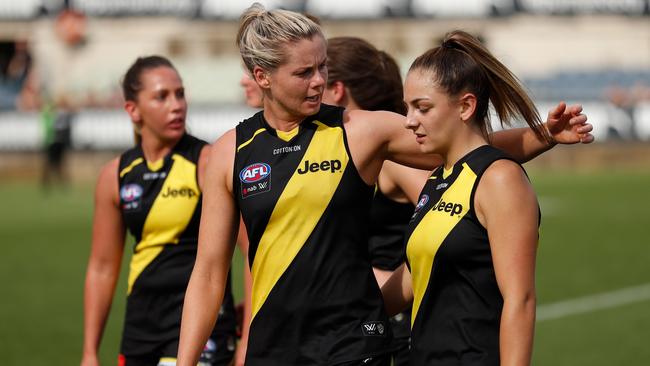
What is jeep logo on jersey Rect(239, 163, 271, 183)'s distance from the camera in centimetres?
421

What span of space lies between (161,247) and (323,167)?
1722 mm

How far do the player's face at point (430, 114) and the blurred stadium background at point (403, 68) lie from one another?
1.93 meters

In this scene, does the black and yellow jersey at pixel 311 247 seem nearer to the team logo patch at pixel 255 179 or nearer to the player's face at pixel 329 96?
the team logo patch at pixel 255 179

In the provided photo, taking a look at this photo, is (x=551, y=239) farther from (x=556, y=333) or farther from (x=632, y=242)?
(x=556, y=333)

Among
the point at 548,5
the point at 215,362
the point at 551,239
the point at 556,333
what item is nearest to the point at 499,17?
the point at 548,5

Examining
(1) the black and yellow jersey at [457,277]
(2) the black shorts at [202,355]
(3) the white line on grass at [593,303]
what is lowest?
(3) the white line on grass at [593,303]

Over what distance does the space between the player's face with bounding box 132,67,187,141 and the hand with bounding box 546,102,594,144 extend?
2.19 meters

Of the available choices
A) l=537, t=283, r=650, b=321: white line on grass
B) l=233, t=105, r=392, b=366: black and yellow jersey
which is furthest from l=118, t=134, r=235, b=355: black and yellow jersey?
l=537, t=283, r=650, b=321: white line on grass

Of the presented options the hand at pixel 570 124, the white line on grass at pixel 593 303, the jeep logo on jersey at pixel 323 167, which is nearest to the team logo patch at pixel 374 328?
the jeep logo on jersey at pixel 323 167

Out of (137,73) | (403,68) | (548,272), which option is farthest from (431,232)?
(403,68)

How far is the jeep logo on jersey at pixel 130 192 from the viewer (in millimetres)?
5676

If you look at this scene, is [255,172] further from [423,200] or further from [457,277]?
[457,277]

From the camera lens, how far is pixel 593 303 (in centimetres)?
1228

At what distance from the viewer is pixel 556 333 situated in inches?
429
